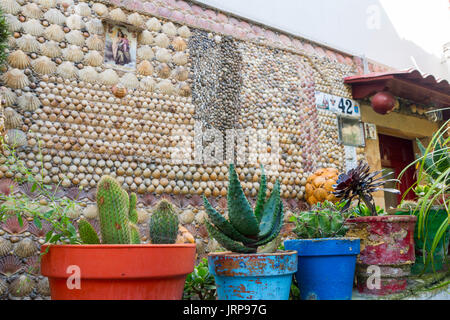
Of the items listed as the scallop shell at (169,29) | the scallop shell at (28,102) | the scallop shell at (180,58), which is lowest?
the scallop shell at (28,102)

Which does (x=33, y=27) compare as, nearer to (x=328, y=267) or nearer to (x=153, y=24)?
(x=153, y=24)

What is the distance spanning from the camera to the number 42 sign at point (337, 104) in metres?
3.28

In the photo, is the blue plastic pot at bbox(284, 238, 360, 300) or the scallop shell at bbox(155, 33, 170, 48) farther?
the scallop shell at bbox(155, 33, 170, 48)

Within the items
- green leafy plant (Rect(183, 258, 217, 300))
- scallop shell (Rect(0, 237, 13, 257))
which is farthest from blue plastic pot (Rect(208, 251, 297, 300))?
scallop shell (Rect(0, 237, 13, 257))

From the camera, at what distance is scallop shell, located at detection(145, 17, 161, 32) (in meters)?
2.63

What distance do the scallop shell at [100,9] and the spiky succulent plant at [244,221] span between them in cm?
204

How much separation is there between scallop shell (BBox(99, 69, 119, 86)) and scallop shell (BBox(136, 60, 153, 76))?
183mm

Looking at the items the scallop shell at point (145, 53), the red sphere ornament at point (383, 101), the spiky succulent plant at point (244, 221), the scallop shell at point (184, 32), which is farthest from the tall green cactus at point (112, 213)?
the red sphere ornament at point (383, 101)

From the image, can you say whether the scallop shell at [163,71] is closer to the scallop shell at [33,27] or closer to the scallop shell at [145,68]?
the scallop shell at [145,68]

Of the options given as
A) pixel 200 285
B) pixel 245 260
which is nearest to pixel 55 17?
pixel 200 285

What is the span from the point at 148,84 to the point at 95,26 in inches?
21.6

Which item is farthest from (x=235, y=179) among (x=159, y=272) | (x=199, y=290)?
(x=199, y=290)

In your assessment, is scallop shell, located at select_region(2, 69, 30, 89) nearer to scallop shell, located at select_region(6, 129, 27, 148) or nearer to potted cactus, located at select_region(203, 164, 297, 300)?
scallop shell, located at select_region(6, 129, 27, 148)
